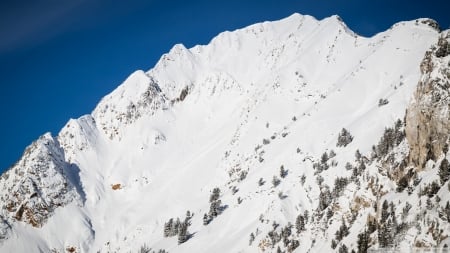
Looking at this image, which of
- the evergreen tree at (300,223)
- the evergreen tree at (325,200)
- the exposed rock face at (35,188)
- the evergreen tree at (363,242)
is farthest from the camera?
the exposed rock face at (35,188)

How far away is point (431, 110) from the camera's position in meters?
46.8

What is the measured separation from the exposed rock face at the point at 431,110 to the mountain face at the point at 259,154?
142 millimetres

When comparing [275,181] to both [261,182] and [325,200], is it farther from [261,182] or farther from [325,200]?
[325,200]

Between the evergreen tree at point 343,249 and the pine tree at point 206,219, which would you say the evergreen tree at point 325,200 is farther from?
the pine tree at point 206,219

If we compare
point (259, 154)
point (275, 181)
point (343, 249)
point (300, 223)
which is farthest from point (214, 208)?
point (343, 249)

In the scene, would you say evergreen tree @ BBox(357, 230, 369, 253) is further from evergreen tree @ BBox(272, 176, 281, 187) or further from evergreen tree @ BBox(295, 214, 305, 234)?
evergreen tree @ BBox(272, 176, 281, 187)

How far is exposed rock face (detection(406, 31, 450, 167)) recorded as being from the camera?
4594cm

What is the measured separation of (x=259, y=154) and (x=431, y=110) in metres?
55.0

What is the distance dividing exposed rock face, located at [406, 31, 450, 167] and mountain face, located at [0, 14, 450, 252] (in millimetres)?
142

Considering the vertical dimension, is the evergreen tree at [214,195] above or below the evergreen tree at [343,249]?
above

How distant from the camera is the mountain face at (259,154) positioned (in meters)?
49.2

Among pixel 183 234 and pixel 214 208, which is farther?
pixel 214 208

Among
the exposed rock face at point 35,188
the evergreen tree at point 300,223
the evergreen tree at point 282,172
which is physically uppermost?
the exposed rock face at point 35,188

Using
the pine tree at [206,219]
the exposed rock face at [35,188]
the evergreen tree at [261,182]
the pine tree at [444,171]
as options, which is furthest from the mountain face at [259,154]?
the evergreen tree at [261,182]
